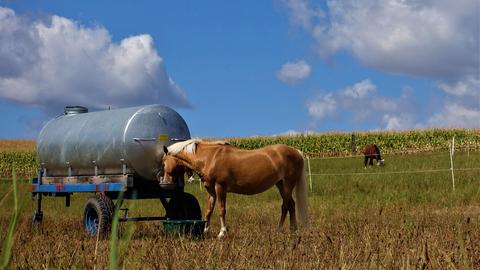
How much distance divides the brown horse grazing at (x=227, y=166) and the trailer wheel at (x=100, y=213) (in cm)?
106

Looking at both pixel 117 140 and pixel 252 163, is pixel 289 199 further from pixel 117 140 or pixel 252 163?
pixel 117 140

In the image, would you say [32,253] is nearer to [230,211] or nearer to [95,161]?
[95,161]

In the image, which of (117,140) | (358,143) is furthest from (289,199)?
(358,143)

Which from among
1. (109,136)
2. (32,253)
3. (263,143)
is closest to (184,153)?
(109,136)

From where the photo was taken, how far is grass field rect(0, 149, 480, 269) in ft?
16.1

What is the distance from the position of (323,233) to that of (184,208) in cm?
481

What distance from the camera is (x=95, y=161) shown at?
11.5m

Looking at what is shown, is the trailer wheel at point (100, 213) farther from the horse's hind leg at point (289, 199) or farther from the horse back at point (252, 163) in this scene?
the horse's hind leg at point (289, 199)

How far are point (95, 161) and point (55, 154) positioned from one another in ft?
4.93

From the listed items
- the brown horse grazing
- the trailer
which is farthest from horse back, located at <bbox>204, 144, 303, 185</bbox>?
the trailer

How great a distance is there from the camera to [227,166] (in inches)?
419

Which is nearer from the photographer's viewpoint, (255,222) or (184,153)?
(184,153)

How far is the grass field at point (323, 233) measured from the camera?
4.90m

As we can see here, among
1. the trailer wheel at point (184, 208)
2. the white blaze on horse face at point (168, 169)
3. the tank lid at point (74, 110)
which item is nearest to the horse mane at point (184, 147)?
the white blaze on horse face at point (168, 169)
